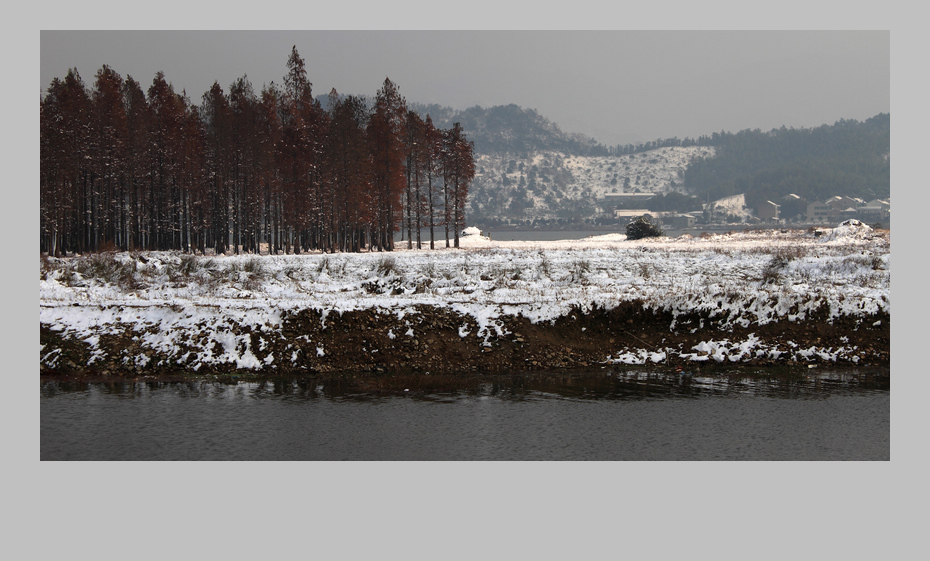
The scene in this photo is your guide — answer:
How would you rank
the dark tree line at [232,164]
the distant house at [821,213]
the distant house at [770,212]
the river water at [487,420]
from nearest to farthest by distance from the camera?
the river water at [487,420], the dark tree line at [232,164], the distant house at [821,213], the distant house at [770,212]

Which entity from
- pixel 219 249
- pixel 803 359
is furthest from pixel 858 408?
pixel 219 249

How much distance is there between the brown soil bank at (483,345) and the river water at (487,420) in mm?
1544

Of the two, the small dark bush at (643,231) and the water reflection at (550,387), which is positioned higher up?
the small dark bush at (643,231)

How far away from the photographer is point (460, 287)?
37.4 meters

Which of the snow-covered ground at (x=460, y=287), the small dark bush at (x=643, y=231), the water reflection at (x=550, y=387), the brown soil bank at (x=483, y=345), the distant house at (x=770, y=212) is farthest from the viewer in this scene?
the distant house at (x=770, y=212)

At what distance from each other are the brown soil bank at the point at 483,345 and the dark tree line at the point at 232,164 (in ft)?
→ 108

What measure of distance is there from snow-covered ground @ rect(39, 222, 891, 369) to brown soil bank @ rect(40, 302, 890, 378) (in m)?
0.35

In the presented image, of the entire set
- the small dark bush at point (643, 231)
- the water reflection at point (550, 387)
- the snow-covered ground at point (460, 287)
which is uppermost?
the small dark bush at point (643, 231)

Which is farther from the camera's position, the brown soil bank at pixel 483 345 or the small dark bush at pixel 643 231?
the small dark bush at pixel 643 231

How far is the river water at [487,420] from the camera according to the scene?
1673 centimetres

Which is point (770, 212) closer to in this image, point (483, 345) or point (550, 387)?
point (483, 345)

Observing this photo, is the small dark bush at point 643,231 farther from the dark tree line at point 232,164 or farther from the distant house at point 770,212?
the distant house at point 770,212

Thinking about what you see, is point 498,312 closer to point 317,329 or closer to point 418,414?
point 317,329

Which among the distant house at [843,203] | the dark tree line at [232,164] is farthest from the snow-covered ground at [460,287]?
the distant house at [843,203]
